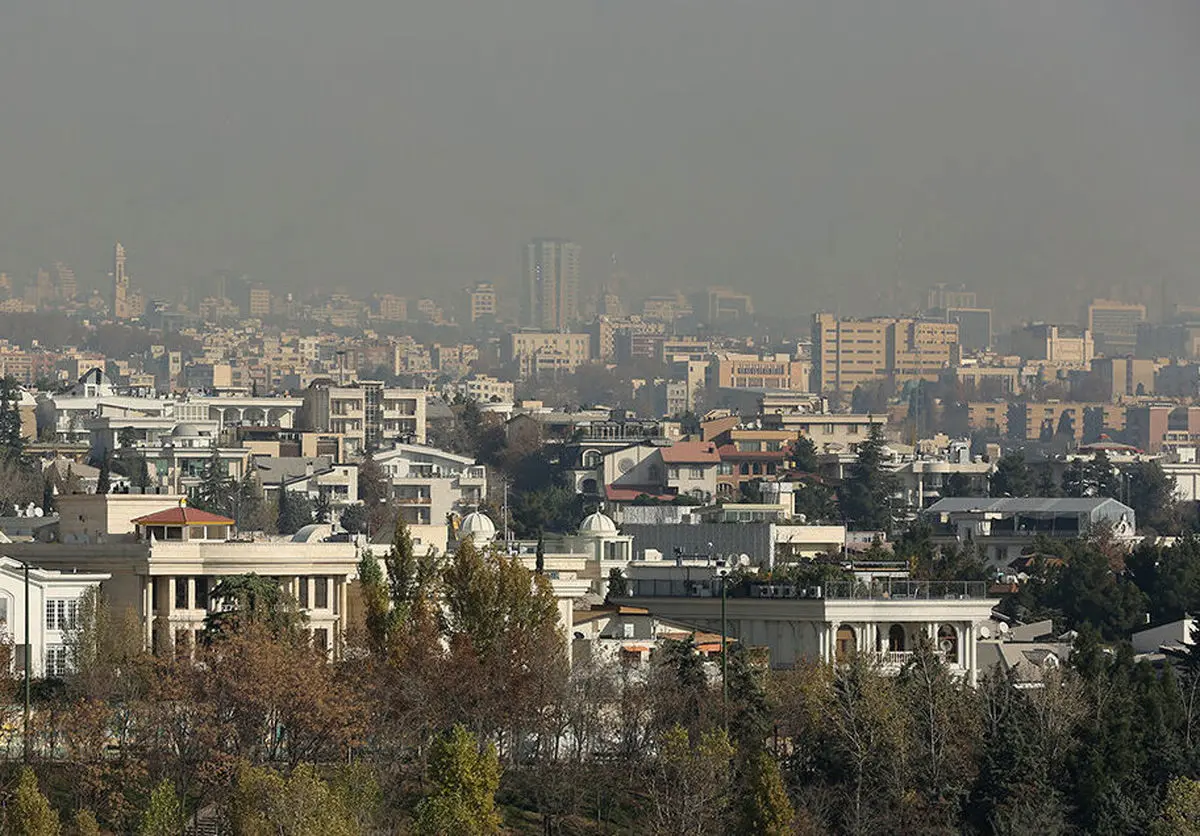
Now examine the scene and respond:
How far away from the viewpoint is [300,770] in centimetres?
4959

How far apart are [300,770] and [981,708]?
12449 millimetres

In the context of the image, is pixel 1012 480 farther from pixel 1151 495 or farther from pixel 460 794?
pixel 460 794

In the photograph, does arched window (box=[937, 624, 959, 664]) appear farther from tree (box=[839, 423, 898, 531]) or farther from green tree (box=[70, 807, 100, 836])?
tree (box=[839, 423, 898, 531])

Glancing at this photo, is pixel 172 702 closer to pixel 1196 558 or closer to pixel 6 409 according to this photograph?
pixel 1196 558

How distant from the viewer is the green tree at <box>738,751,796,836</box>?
169ft

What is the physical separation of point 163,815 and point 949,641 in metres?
23.2

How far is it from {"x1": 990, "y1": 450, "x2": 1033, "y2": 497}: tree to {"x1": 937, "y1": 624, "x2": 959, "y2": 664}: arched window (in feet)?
241

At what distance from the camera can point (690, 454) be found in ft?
504

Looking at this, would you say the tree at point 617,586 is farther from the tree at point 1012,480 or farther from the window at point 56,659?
the tree at point 1012,480

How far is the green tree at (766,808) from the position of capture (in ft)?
169

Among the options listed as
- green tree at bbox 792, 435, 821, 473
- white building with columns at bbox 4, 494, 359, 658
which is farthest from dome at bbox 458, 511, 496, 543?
green tree at bbox 792, 435, 821, 473

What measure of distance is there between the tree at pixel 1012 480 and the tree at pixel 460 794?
93.2m

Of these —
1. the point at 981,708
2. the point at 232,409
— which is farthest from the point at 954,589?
the point at 232,409

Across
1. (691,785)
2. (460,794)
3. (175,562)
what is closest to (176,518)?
(175,562)
